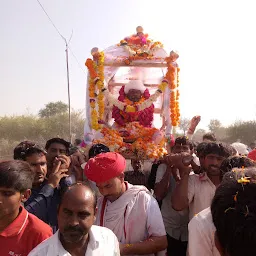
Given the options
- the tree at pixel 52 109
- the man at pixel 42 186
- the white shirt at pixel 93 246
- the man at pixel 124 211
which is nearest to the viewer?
the white shirt at pixel 93 246

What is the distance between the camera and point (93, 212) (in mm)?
1985

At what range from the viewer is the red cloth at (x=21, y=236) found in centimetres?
191

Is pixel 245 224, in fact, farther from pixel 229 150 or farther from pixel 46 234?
pixel 229 150

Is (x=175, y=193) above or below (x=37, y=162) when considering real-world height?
below

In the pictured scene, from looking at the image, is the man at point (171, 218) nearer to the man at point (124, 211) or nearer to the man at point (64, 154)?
the man at point (124, 211)

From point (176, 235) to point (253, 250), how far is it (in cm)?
241

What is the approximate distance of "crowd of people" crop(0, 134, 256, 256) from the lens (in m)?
1.15

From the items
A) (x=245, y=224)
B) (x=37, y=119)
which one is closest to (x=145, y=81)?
(x=245, y=224)

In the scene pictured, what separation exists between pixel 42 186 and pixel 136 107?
325 centimetres

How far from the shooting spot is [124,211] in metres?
2.43

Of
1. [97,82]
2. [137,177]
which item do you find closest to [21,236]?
[137,177]

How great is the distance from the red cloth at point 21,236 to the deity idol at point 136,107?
3.93 meters

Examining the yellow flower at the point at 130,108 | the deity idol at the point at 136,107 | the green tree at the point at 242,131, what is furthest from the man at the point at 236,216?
the green tree at the point at 242,131

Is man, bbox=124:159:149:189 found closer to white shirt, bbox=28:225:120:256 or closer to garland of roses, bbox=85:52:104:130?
white shirt, bbox=28:225:120:256
